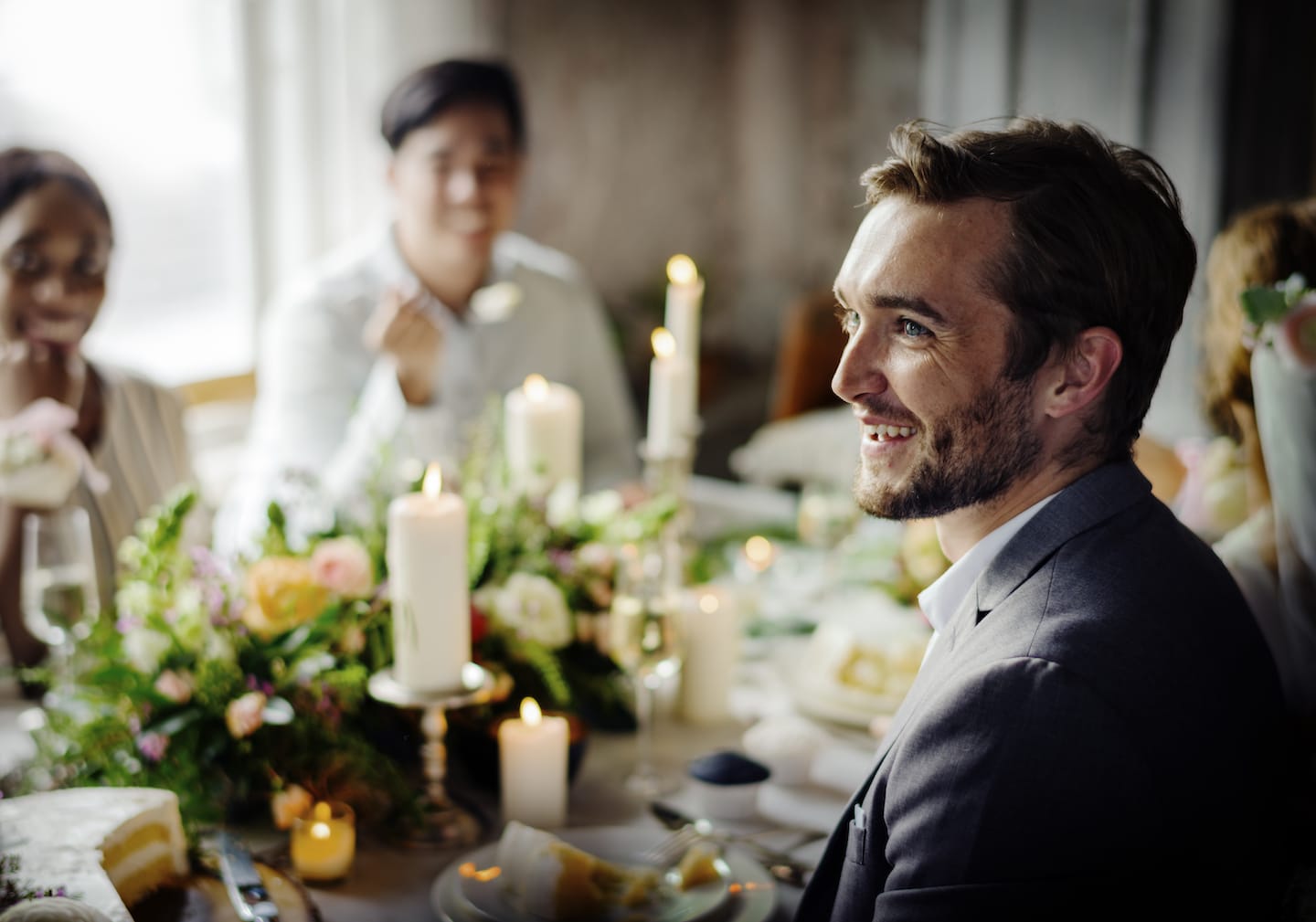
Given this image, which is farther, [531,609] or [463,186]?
[463,186]

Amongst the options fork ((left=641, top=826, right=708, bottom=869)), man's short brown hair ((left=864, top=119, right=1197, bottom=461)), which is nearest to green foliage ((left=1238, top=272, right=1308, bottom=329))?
man's short brown hair ((left=864, top=119, right=1197, bottom=461))

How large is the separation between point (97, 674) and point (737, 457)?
2576 millimetres

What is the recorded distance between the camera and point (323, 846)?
1234 millimetres

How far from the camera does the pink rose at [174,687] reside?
1305 mm

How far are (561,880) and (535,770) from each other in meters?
0.21

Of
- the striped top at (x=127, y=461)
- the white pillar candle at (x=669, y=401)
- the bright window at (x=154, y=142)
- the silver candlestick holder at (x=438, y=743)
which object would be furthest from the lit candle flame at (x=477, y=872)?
the bright window at (x=154, y=142)

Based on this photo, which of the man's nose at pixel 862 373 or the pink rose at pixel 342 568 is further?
the pink rose at pixel 342 568

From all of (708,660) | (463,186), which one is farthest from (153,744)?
(463,186)

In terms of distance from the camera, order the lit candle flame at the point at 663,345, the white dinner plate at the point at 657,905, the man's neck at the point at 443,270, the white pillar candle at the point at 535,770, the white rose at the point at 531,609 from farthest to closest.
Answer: the man's neck at the point at 443,270, the lit candle flame at the point at 663,345, the white rose at the point at 531,609, the white pillar candle at the point at 535,770, the white dinner plate at the point at 657,905

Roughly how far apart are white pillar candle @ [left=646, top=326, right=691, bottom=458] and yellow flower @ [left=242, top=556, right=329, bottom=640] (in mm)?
600

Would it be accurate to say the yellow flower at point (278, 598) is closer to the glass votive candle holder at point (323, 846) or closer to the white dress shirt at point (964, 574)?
the glass votive candle holder at point (323, 846)

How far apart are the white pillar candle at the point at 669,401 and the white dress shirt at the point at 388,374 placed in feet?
1.51

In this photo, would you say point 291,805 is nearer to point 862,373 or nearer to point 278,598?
point 278,598

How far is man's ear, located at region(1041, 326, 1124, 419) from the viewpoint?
1.02 metres
